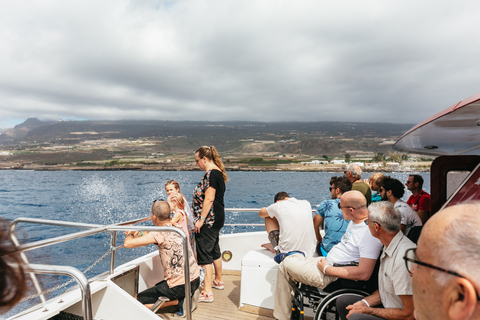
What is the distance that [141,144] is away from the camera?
154000 mm

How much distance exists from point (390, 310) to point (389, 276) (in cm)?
21

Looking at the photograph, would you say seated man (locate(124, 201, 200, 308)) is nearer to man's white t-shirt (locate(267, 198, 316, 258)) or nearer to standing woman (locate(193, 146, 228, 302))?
standing woman (locate(193, 146, 228, 302))

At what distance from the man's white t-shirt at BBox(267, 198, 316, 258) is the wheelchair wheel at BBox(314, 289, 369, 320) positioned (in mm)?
658

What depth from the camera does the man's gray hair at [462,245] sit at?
2.30 feet

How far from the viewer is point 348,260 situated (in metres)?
2.48

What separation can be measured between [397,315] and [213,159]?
6.97 ft

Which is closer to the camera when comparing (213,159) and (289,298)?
(289,298)

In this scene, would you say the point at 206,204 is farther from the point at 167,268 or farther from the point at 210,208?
the point at 167,268

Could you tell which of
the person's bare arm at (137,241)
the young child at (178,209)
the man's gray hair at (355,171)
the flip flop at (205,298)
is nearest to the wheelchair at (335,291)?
the flip flop at (205,298)

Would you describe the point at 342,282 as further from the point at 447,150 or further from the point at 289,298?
the point at 447,150

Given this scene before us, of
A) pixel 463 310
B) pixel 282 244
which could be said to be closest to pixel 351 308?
pixel 282 244

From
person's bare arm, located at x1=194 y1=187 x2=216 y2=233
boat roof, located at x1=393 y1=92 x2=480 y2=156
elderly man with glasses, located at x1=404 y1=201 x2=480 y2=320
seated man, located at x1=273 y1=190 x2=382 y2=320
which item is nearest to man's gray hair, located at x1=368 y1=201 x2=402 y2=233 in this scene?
seated man, located at x1=273 y1=190 x2=382 y2=320

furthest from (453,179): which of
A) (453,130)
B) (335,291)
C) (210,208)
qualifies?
(210,208)

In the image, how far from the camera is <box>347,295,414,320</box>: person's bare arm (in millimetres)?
1866
